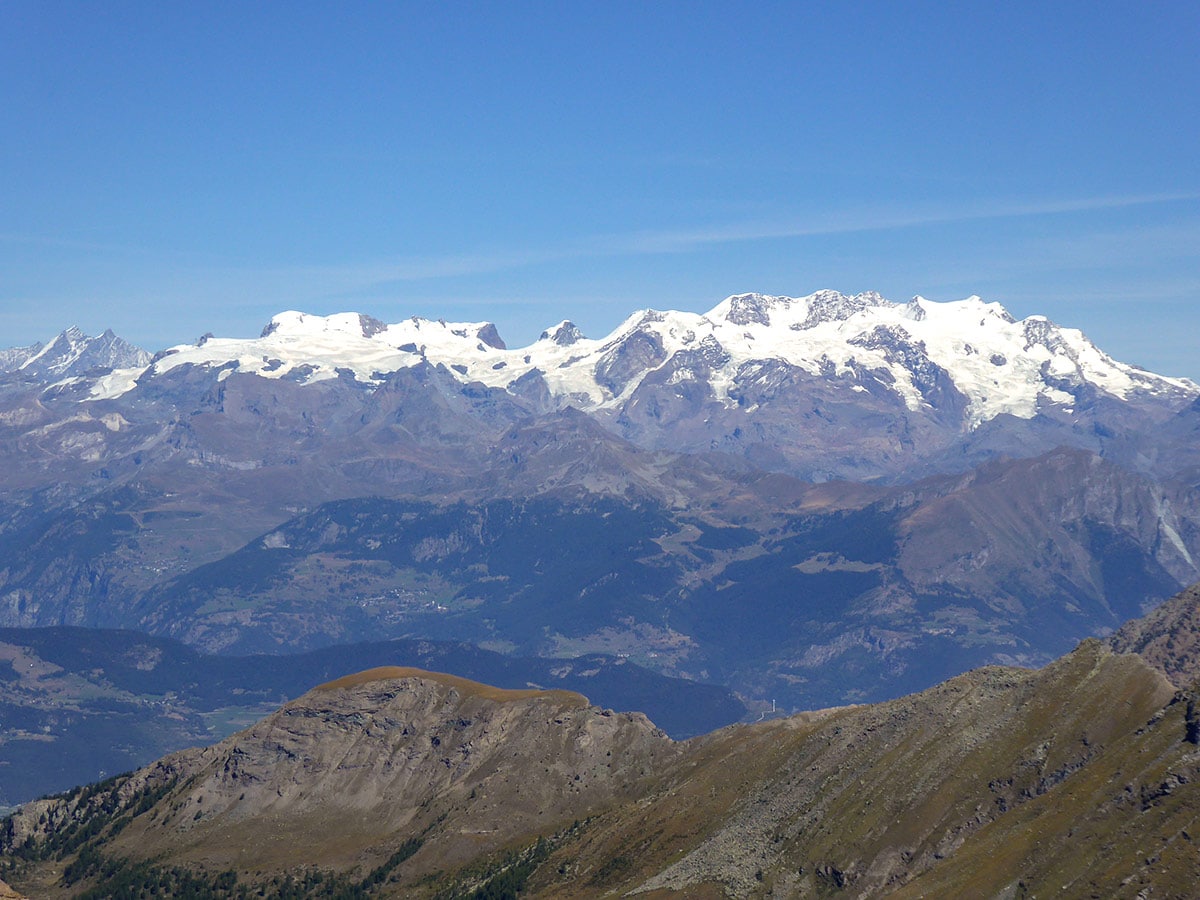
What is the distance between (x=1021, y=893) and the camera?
199750mm

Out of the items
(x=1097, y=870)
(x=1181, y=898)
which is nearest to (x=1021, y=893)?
(x=1097, y=870)

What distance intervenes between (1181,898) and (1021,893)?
85.2 ft

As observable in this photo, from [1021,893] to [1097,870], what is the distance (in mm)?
11323

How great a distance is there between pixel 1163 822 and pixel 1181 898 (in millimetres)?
18575

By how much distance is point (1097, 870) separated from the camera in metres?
193

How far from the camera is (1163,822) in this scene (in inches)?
7682

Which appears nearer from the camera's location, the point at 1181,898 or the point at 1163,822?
the point at 1181,898

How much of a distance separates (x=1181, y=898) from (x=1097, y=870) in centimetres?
1599

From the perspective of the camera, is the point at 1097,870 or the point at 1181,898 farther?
the point at 1097,870

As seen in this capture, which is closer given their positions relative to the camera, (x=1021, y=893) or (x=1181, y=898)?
(x=1181, y=898)

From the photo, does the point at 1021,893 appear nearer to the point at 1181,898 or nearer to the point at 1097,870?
the point at 1097,870
